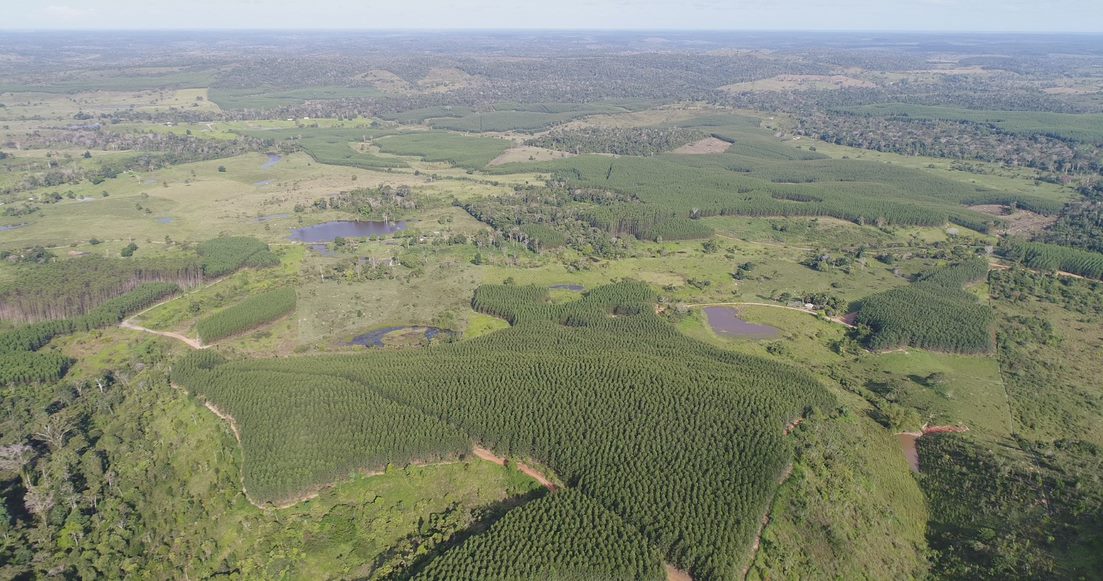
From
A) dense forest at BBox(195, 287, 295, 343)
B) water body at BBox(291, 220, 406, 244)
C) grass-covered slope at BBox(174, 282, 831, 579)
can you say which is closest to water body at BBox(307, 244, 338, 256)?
water body at BBox(291, 220, 406, 244)

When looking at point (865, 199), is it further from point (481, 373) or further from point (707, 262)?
point (481, 373)

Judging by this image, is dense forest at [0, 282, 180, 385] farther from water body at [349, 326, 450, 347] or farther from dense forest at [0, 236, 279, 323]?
water body at [349, 326, 450, 347]

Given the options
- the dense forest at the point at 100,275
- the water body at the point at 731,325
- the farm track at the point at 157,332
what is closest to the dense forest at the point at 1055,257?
the water body at the point at 731,325

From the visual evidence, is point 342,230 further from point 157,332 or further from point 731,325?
point 731,325

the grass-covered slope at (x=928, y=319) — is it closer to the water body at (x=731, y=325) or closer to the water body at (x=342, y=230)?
the water body at (x=731, y=325)

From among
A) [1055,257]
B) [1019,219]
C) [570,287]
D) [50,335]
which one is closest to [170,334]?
[50,335]

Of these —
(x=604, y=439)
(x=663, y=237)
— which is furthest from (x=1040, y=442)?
(x=663, y=237)
